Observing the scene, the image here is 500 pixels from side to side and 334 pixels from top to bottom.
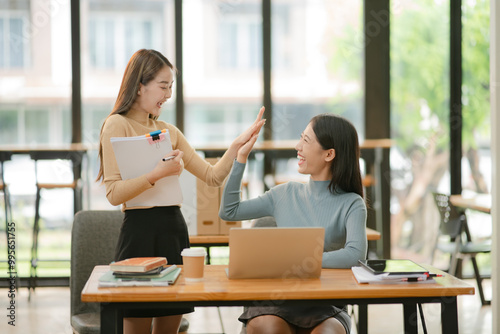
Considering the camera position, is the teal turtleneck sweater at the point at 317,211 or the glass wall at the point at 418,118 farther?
the glass wall at the point at 418,118

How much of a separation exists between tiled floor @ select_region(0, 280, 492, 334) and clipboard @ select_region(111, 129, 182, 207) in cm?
166

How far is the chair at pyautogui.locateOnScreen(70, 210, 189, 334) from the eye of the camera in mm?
2453

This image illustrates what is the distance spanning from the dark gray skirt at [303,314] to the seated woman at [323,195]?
0.07 feet

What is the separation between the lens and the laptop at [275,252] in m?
1.74

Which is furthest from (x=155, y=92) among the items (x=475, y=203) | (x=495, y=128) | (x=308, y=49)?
(x=308, y=49)

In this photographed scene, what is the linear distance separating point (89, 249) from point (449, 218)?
2.91m

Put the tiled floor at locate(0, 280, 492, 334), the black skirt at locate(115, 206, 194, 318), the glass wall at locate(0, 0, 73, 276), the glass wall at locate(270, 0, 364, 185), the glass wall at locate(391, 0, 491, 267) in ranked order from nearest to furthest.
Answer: the black skirt at locate(115, 206, 194, 318) → the tiled floor at locate(0, 280, 492, 334) → the glass wall at locate(0, 0, 73, 276) → the glass wall at locate(391, 0, 491, 267) → the glass wall at locate(270, 0, 364, 185)

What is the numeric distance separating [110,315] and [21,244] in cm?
397

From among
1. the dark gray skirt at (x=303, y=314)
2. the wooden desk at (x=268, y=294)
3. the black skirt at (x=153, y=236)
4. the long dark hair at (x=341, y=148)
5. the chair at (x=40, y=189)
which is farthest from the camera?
the chair at (x=40, y=189)

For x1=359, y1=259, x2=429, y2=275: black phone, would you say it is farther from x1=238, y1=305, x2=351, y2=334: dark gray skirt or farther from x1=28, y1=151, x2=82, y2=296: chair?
x1=28, y1=151, x2=82, y2=296: chair

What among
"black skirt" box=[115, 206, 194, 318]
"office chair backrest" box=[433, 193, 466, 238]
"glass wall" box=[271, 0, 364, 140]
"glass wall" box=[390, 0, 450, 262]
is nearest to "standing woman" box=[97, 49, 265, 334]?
"black skirt" box=[115, 206, 194, 318]

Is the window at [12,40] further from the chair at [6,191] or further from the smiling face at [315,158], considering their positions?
the smiling face at [315,158]

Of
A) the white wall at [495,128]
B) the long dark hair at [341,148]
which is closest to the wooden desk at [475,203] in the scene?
the white wall at [495,128]

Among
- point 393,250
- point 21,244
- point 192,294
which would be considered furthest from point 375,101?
point 192,294
